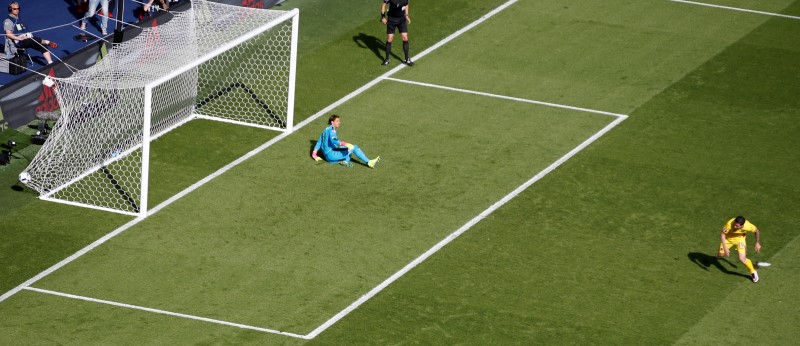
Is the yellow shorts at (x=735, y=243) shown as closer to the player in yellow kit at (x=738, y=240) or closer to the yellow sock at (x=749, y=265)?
the player in yellow kit at (x=738, y=240)

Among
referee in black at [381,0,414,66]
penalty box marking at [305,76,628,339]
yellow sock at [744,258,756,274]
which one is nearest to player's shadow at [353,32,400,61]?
referee in black at [381,0,414,66]

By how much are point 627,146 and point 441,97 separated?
4.44 m

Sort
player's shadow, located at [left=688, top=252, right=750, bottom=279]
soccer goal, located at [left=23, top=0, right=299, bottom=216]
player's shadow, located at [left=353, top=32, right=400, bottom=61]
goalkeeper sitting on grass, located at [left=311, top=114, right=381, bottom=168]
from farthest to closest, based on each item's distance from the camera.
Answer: player's shadow, located at [left=353, top=32, right=400, bottom=61], goalkeeper sitting on grass, located at [left=311, top=114, right=381, bottom=168], soccer goal, located at [left=23, top=0, right=299, bottom=216], player's shadow, located at [left=688, top=252, right=750, bottom=279]

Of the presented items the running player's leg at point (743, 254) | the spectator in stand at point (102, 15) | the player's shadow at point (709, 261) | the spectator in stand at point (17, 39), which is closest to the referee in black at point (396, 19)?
the spectator in stand at point (102, 15)

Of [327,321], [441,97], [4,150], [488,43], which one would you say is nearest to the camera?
[327,321]

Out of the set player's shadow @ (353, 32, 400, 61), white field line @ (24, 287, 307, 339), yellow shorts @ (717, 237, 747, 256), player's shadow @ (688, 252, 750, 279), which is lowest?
player's shadow @ (353, 32, 400, 61)

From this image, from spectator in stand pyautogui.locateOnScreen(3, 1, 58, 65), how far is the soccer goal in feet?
9.20

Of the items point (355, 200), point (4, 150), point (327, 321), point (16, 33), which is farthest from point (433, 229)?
point (16, 33)

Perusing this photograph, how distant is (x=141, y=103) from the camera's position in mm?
27984

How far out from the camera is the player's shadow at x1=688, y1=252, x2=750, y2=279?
25.0 meters

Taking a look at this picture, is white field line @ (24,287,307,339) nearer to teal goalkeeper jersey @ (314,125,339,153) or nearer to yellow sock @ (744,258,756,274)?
teal goalkeeper jersey @ (314,125,339,153)

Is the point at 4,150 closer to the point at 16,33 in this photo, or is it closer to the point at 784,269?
the point at 16,33

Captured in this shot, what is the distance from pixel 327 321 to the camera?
23.3m

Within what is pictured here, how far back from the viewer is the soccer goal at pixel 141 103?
90.1ft
